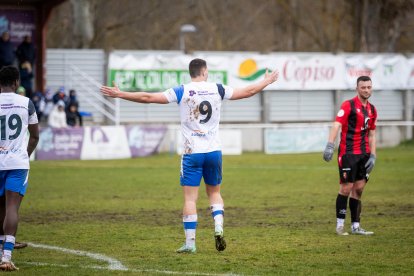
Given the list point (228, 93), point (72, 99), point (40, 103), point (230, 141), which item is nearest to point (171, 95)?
point (228, 93)

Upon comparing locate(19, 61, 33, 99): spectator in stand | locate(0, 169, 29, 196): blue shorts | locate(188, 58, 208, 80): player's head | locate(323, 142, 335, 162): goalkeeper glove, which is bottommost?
locate(0, 169, 29, 196): blue shorts

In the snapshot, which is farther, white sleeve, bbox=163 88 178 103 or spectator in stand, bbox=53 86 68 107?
spectator in stand, bbox=53 86 68 107

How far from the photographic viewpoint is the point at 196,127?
10586mm

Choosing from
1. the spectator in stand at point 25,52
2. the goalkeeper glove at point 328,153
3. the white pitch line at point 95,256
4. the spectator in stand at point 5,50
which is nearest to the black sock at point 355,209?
the goalkeeper glove at point 328,153

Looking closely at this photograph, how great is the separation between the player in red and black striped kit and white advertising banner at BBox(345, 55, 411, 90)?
1088 inches

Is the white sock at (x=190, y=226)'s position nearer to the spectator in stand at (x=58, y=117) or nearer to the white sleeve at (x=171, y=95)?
the white sleeve at (x=171, y=95)

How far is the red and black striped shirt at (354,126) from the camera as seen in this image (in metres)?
12.6

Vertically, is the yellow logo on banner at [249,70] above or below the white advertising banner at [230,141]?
above

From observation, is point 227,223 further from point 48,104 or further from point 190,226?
point 48,104

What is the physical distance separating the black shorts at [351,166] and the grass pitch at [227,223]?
2.66 feet

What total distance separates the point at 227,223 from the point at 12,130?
5.00 metres

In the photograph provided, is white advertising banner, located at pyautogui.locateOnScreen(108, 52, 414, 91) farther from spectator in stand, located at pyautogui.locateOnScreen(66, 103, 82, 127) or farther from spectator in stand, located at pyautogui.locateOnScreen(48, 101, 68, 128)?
spectator in stand, located at pyautogui.locateOnScreen(48, 101, 68, 128)

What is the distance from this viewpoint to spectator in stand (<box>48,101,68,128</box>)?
31.3m

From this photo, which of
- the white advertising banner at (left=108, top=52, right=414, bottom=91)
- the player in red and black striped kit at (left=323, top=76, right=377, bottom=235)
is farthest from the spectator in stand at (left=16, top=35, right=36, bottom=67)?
the player in red and black striped kit at (left=323, top=76, right=377, bottom=235)
